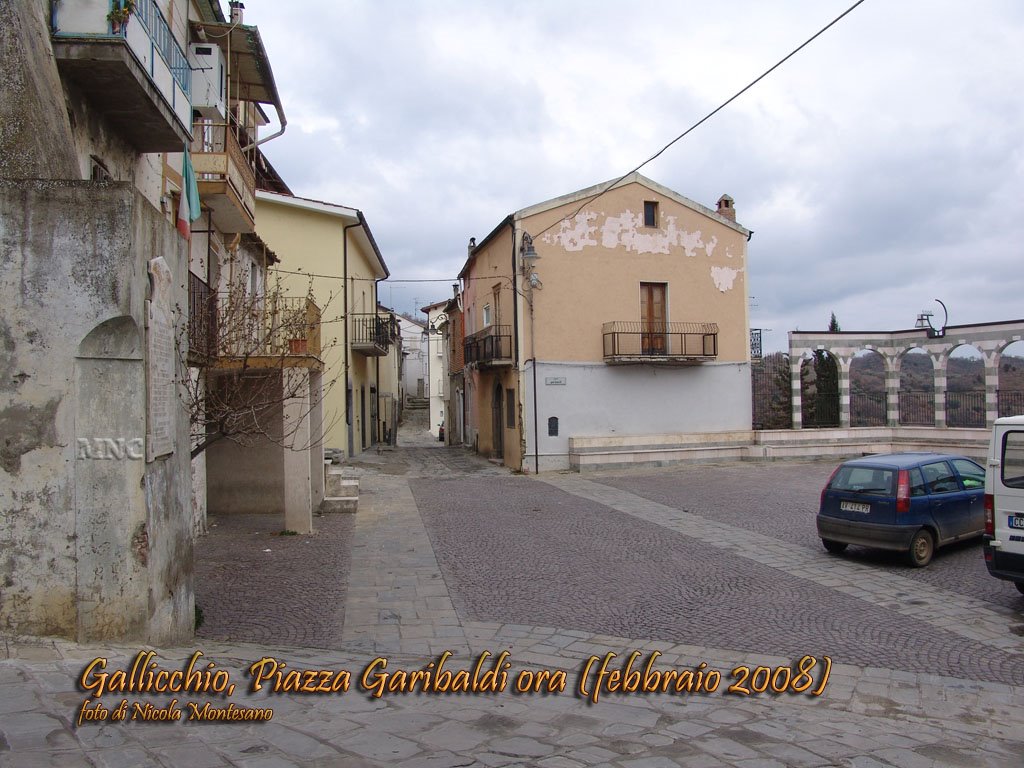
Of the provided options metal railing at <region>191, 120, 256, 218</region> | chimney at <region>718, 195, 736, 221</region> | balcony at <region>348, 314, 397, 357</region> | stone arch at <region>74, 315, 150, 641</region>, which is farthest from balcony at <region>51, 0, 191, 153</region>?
chimney at <region>718, 195, 736, 221</region>

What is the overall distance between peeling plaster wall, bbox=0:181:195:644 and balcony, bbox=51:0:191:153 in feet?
11.4

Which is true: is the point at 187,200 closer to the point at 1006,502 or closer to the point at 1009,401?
the point at 1006,502

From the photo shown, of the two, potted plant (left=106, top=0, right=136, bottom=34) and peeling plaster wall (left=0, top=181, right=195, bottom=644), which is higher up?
potted plant (left=106, top=0, right=136, bottom=34)

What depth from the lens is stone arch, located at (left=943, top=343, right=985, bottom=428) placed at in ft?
77.8

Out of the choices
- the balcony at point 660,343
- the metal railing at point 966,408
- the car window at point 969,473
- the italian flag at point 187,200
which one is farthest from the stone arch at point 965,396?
the italian flag at point 187,200

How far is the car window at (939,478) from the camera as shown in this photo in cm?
979

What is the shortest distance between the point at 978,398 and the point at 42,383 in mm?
26025

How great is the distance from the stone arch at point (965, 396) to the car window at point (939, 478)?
628 inches

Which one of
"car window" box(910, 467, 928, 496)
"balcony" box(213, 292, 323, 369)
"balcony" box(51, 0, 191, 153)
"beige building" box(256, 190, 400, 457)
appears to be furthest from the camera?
"beige building" box(256, 190, 400, 457)

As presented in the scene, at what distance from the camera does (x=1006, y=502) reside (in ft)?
25.0

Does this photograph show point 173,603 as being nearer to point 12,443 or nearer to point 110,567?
point 110,567

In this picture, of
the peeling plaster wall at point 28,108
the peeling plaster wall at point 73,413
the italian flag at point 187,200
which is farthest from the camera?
A: the italian flag at point 187,200

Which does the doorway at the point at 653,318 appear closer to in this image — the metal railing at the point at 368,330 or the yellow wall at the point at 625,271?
the yellow wall at the point at 625,271

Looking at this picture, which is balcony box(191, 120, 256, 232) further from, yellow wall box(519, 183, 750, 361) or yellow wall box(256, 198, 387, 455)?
yellow wall box(519, 183, 750, 361)
